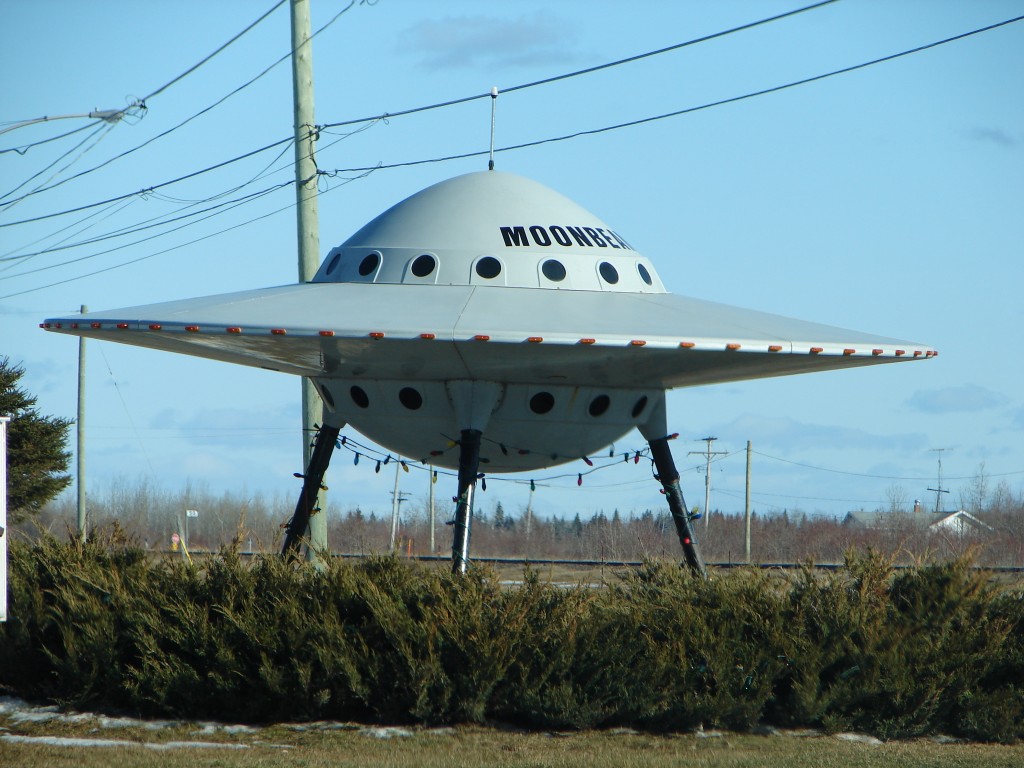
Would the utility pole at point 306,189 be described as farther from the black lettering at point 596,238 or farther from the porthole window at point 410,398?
the black lettering at point 596,238

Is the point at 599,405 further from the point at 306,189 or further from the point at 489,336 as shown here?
the point at 306,189

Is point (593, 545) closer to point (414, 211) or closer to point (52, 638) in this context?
point (414, 211)

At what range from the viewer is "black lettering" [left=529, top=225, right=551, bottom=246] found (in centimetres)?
1622

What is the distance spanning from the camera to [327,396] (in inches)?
677

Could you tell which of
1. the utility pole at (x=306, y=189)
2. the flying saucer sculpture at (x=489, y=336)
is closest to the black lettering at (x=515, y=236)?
the flying saucer sculpture at (x=489, y=336)

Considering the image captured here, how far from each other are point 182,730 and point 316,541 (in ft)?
22.6

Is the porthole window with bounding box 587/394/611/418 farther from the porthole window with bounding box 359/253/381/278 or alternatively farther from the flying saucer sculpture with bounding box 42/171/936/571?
the porthole window with bounding box 359/253/381/278

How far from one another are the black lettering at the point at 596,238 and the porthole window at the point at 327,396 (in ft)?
13.2

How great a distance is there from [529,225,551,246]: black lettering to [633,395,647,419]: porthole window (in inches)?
94.8

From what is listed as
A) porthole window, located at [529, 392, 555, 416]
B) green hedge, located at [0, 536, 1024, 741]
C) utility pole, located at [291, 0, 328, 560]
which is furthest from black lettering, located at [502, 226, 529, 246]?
green hedge, located at [0, 536, 1024, 741]

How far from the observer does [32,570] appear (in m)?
13.8

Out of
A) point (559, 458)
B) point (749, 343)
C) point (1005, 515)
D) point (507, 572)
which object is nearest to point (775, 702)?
point (749, 343)

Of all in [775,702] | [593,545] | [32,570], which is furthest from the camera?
[593,545]

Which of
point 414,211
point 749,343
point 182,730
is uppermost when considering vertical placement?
point 414,211
